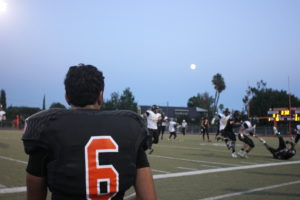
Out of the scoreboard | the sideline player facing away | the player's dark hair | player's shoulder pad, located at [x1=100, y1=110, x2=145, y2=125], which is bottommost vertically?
the scoreboard

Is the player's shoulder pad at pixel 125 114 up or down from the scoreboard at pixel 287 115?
up

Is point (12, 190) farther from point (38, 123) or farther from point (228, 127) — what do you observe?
point (228, 127)

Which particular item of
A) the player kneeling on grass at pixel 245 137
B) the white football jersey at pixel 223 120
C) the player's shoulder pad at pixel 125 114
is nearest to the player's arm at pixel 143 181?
the player's shoulder pad at pixel 125 114

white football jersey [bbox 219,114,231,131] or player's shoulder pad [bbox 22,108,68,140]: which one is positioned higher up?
player's shoulder pad [bbox 22,108,68,140]

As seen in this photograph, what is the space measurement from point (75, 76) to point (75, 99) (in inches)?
5.0

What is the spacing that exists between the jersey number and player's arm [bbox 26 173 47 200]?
264mm

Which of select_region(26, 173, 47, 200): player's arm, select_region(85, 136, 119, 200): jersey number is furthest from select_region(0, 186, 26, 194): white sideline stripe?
select_region(85, 136, 119, 200): jersey number

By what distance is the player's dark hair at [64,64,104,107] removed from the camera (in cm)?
185

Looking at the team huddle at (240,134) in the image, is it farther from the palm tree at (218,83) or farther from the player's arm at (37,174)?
the palm tree at (218,83)

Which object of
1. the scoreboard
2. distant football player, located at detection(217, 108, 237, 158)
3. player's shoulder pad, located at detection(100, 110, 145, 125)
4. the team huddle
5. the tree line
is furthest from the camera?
the tree line

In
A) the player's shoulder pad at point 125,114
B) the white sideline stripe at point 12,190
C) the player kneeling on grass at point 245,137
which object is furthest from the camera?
the player kneeling on grass at point 245,137

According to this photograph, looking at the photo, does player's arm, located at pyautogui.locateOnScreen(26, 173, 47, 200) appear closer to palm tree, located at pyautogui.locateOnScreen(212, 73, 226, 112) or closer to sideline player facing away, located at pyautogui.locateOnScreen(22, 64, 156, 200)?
sideline player facing away, located at pyautogui.locateOnScreen(22, 64, 156, 200)

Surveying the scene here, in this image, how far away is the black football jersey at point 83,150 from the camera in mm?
1664

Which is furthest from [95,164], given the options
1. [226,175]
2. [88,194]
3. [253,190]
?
[226,175]
